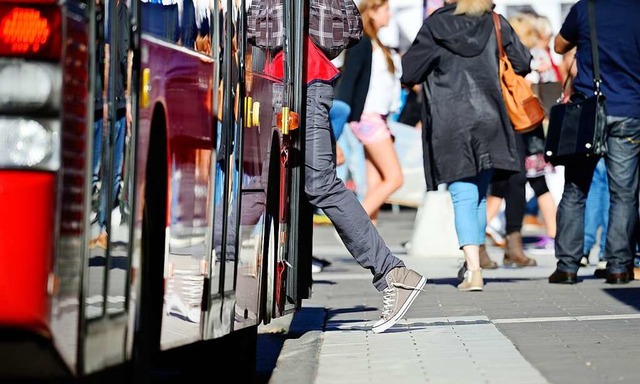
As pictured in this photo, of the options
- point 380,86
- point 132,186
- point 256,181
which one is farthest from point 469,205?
point 132,186

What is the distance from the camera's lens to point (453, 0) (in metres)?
11.3

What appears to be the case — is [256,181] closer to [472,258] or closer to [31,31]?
[31,31]

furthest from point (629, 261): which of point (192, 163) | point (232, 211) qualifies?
point (192, 163)

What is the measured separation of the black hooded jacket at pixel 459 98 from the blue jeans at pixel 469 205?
129 millimetres

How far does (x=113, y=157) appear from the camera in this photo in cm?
434

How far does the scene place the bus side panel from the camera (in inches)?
149

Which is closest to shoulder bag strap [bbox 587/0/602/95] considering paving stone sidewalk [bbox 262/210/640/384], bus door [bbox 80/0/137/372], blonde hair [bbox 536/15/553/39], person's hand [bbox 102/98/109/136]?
paving stone sidewalk [bbox 262/210/640/384]

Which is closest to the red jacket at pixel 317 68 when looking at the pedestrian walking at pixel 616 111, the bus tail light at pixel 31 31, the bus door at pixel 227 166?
the bus door at pixel 227 166

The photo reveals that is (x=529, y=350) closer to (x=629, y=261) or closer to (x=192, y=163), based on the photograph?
(x=192, y=163)

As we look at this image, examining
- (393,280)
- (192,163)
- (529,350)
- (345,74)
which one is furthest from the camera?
(345,74)

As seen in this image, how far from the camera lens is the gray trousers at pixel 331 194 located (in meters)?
7.77

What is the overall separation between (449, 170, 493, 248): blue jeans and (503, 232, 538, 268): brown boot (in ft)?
7.15

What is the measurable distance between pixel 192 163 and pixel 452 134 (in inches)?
227

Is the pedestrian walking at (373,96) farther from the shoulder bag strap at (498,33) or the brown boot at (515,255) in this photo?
the shoulder bag strap at (498,33)
